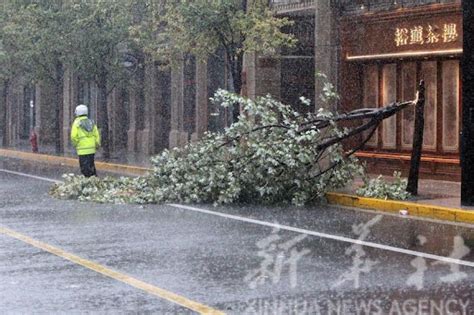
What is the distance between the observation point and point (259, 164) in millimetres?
17719

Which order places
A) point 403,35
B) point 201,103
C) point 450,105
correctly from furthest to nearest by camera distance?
point 201,103 < point 403,35 < point 450,105

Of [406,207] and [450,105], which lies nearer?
[406,207]

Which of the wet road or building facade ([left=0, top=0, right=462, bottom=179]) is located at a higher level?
building facade ([left=0, top=0, right=462, bottom=179])

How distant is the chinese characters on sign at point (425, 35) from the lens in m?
21.8

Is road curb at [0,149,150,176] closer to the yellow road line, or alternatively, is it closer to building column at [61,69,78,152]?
building column at [61,69,78,152]

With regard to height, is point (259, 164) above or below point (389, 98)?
below

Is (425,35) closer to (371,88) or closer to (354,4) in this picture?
(371,88)

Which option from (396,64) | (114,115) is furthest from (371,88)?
(114,115)

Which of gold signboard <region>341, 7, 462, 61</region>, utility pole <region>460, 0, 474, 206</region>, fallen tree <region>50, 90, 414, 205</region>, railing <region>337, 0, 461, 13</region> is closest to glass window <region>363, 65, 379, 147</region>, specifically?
gold signboard <region>341, 7, 462, 61</region>

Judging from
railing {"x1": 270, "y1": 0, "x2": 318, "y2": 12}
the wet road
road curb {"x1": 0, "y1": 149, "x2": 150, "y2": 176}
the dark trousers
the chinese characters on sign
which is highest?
railing {"x1": 270, "y1": 0, "x2": 318, "y2": 12}

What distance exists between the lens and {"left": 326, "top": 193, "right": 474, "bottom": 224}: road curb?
15.7 m

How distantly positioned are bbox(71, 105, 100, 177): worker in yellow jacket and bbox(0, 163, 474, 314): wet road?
15.2 feet

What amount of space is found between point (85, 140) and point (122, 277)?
1194 cm

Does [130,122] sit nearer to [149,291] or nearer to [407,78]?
[407,78]
